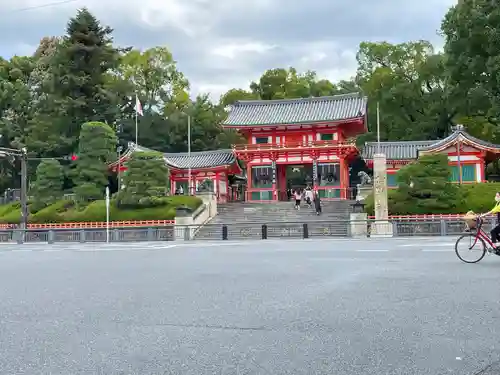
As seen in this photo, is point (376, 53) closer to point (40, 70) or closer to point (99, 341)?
point (40, 70)

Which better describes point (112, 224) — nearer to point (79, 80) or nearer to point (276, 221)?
point (276, 221)

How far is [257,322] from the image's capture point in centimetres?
576

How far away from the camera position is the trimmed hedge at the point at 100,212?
35.9m

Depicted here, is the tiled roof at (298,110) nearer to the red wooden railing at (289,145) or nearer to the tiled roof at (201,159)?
the red wooden railing at (289,145)

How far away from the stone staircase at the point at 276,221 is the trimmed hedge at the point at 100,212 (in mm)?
2717

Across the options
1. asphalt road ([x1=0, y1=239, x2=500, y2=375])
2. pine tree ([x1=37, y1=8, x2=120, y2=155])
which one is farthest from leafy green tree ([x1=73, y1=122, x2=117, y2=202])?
asphalt road ([x1=0, y1=239, x2=500, y2=375])

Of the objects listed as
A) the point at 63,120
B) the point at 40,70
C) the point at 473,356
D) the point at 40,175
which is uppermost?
the point at 40,70

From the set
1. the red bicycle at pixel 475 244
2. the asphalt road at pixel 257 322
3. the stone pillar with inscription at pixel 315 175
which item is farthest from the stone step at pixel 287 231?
the asphalt road at pixel 257 322

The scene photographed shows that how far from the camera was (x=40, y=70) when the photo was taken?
178 ft

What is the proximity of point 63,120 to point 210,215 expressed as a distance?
20145 mm

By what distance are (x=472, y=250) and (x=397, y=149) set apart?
105 ft

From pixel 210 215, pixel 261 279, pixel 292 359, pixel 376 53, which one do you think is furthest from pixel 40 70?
pixel 292 359

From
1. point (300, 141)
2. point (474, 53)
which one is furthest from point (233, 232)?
point (474, 53)

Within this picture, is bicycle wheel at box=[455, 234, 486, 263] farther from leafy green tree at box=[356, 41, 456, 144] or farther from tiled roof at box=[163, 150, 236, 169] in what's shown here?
leafy green tree at box=[356, 41, 456, 144]
